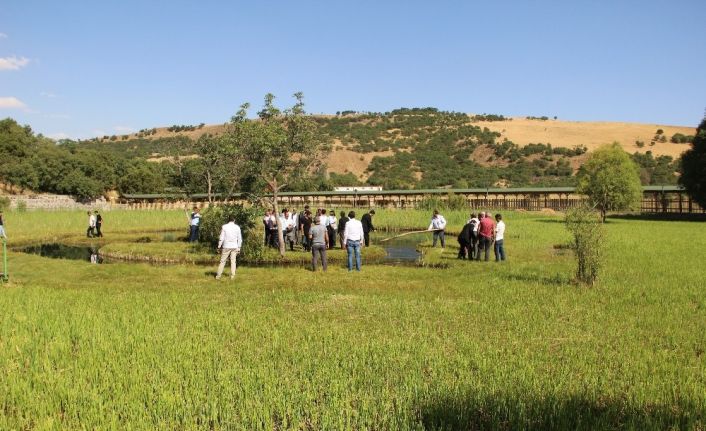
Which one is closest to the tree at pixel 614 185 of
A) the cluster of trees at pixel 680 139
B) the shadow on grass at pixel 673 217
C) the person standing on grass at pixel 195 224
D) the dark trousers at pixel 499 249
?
the shadow on grass at pixel 673 217

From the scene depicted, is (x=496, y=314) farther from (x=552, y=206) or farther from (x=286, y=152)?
(x=552, y=206)

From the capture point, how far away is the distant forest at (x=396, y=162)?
7394cm

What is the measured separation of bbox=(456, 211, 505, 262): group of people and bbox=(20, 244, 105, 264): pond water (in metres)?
14.1

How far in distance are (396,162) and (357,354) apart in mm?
94754

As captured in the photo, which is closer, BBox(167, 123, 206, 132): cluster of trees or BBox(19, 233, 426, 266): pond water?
BBox(19, 233, 426, 266): pond water

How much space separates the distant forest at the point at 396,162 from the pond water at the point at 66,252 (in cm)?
1722

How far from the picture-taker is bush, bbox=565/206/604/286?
12719 mm

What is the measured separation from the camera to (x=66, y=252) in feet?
81.1

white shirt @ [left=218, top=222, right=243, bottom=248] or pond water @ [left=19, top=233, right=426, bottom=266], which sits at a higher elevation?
white shirt @ [left=218, top=222, right=243, bottom=248]

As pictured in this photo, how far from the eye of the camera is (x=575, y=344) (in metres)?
7.90

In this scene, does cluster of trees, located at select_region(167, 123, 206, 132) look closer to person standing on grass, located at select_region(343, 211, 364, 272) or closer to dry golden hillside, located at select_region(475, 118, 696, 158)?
dry golden hillside, located at select_region(475, 118, 696, 158)

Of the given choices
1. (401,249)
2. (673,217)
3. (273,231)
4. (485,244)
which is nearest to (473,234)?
(485,244)

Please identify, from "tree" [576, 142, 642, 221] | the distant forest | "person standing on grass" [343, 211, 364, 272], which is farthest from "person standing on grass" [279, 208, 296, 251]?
"tree" [576, 142, 642, 221]

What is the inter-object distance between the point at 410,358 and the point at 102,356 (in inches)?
160
